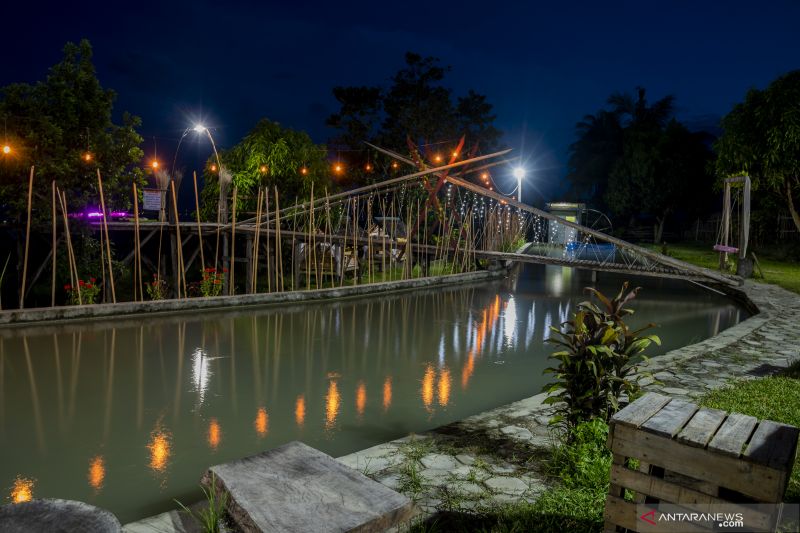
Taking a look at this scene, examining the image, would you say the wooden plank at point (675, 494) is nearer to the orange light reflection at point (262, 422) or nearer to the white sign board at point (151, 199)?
the orange light reflection at point (262, 422)

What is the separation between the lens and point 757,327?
31.6 ft

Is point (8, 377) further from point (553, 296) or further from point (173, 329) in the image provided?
point (553, 296)

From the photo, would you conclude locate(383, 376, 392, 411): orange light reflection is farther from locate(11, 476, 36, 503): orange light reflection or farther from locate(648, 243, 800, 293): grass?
locate(648, 243, 800, 293): grass

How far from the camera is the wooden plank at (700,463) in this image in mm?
2209

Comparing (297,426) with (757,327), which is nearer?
(297,426)

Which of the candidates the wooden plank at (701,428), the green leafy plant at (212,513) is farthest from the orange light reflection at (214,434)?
the wooden plank at (701,428)

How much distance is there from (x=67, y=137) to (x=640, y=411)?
37.3ft

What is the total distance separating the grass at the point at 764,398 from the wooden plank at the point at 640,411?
258cm

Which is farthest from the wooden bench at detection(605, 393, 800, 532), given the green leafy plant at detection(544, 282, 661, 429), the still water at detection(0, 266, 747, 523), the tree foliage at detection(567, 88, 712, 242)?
the tree foliage at detection(567, 88, 712, 242)

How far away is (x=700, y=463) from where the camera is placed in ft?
7.82

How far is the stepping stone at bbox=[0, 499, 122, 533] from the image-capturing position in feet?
6.90

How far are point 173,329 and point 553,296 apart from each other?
969 cm

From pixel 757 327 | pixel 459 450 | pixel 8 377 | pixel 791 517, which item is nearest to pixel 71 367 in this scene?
pixel 8 377

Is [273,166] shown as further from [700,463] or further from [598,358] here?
[700,463]
